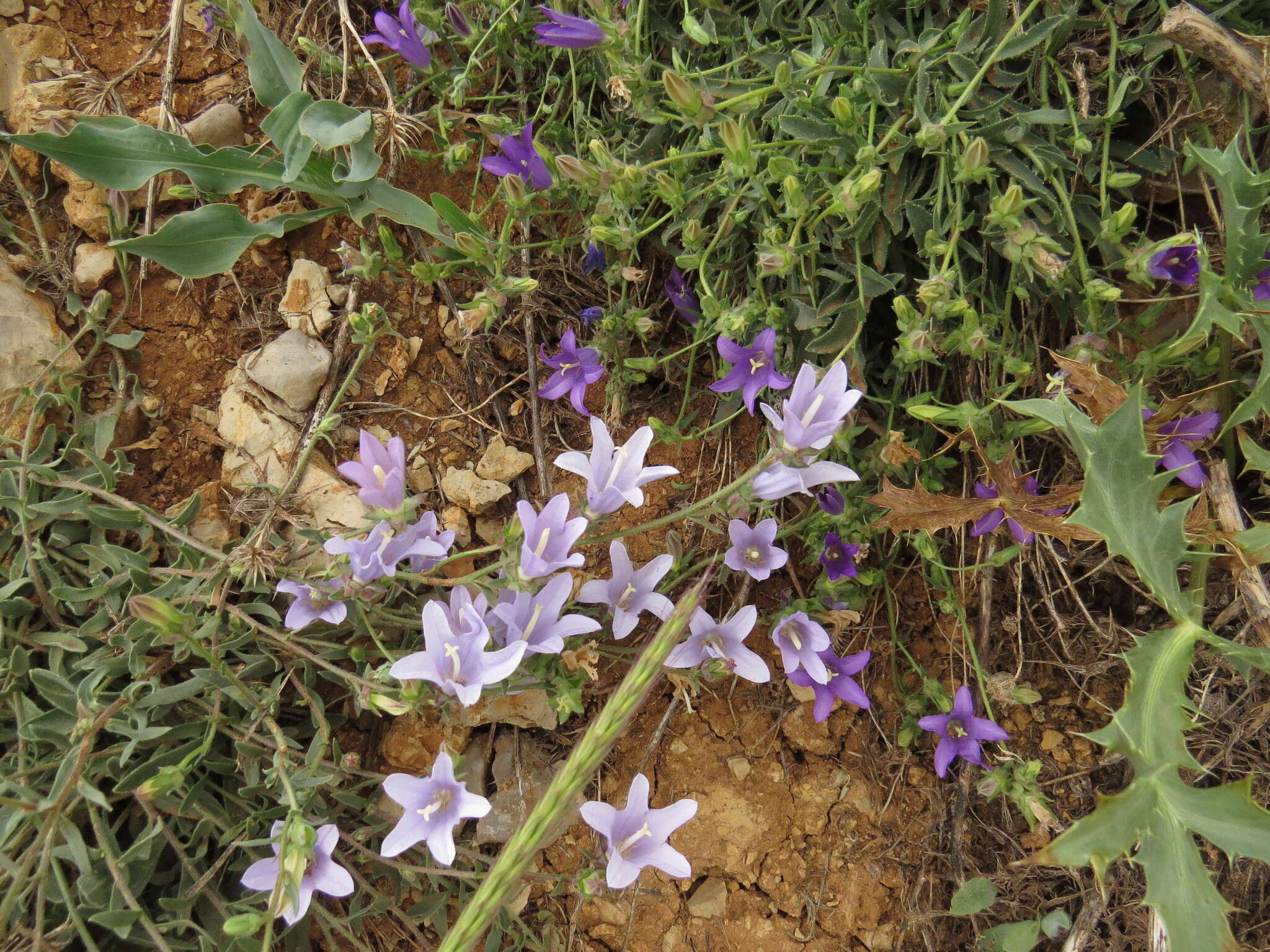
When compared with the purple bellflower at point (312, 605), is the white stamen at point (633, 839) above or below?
below

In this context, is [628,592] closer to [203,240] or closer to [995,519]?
[995,519]

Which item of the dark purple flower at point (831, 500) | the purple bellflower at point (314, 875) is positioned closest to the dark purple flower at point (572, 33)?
the dark purple flower at point (831, 500)

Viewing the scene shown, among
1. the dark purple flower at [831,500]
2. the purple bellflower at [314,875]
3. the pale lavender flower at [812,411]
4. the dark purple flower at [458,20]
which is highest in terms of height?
the dark purple flower at [458,20]

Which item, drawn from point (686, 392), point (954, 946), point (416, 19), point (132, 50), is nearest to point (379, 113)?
point (416, 19)

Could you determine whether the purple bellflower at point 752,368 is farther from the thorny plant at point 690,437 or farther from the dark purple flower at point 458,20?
the dark purple flower at point 458,20

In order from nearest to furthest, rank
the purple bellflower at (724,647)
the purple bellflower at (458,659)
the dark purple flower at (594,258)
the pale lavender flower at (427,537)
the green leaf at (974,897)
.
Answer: the purple bellflower at (458,659), the pale lavender flower at (427,537), the purple bellflower at (724,647), the green leaf at (974,897), the dark purple flower at (594,258)
